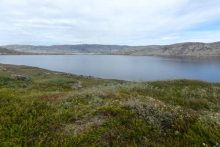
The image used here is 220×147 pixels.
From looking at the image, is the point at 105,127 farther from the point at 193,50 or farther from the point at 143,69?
the point at 193,50

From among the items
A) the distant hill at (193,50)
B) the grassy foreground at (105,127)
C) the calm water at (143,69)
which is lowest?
the calm water at (143,69)

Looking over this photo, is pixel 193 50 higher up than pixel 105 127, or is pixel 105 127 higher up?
pixel 193 50

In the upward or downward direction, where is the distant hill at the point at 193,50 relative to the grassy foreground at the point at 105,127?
→ upward

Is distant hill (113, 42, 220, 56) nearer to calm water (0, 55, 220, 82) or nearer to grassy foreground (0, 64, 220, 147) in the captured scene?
calm water (0, 55, 220, 82)

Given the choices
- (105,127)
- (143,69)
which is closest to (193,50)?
(143,69)

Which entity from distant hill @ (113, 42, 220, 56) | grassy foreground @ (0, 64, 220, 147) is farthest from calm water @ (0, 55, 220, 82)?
distant hill @ (113, 42, 220, 56)

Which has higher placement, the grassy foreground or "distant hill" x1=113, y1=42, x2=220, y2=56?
"distant hill" x1=113, y1=42, x2=220, y2=56

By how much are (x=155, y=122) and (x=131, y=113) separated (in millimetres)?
785

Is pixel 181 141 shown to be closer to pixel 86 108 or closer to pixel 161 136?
pixel 161 136

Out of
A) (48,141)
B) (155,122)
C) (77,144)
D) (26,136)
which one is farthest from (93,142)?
(155,122)

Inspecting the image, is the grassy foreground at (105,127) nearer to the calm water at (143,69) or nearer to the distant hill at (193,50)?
the calm water at (143,69)

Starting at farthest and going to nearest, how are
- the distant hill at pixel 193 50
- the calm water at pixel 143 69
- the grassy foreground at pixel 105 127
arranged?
the distant hill at pixel 193 50 → the calm water at pixel 143 69 → the grassy foreground at pixel 105 127

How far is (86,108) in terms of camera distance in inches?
191

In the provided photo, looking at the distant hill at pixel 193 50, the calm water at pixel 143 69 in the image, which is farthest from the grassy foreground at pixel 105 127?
the distant hill at pixel 193 50
